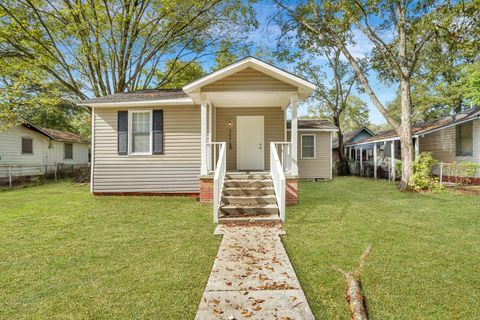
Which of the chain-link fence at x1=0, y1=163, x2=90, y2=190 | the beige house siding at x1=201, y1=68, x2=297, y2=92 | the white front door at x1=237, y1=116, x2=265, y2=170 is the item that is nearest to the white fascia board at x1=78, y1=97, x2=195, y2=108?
the beige house siding at x1=201, y1=68, x2=297, y2=92

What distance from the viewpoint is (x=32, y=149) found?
16109 millimetres

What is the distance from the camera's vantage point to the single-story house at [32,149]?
14320 mm

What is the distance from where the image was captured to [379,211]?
254 inches

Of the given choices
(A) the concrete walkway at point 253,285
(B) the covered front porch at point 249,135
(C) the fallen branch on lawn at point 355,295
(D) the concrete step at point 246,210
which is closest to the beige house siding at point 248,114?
(B) the covered front porch at point 249,135

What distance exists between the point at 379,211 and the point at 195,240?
4652 mm

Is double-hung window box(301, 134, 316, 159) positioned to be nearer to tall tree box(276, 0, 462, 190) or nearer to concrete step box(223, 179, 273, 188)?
tall tree box(276, 0, 462, 190)

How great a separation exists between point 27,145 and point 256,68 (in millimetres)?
16011

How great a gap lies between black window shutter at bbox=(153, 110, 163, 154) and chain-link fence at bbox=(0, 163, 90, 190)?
22.9ft

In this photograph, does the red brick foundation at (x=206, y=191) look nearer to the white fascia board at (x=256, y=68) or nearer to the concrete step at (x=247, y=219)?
the concrete step at (x=247, y=219)

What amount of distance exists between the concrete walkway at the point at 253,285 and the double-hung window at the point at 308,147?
10495mm

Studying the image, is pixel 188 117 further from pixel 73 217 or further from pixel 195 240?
pixel 195 240

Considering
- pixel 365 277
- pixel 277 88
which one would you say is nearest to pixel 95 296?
pixel 365 277

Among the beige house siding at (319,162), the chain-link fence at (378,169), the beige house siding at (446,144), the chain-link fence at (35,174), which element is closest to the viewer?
the beige house siding at (446,144)

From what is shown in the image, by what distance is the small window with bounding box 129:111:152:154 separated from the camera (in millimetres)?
8945
